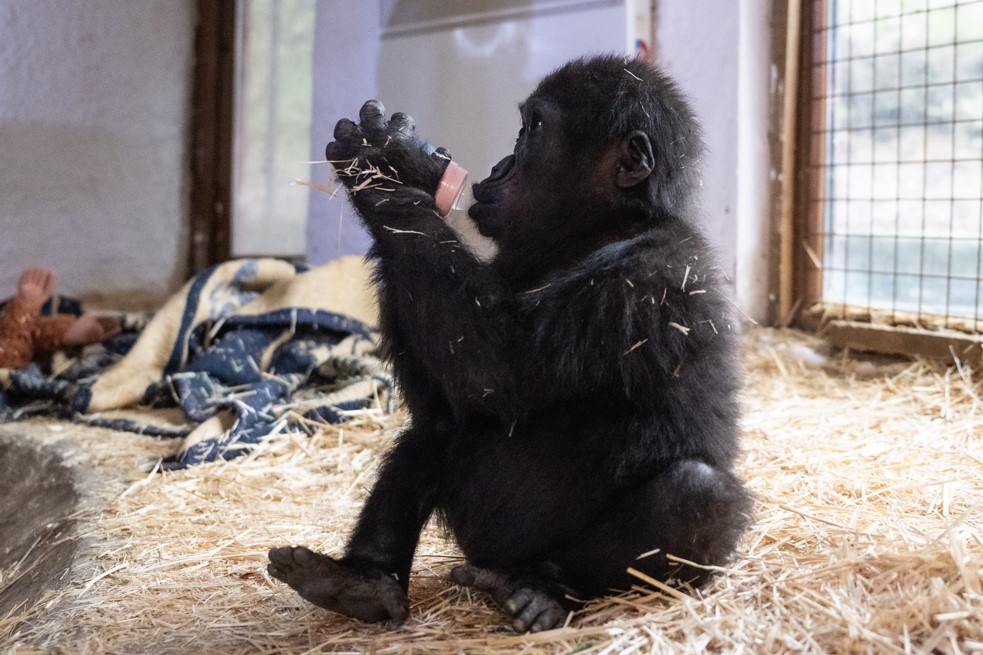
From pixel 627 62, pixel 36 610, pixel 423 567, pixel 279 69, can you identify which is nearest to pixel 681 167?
pixel 627 62

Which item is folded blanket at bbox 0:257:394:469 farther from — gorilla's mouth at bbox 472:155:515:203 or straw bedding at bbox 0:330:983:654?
gorilla's mouth at bbox 472:155:515:203

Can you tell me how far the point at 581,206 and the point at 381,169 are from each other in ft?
1.69

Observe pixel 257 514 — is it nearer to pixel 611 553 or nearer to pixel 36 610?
pixel 36 610

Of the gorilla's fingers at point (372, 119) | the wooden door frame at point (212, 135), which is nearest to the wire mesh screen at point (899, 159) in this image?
the gorilla's fingers at point (372, 119)

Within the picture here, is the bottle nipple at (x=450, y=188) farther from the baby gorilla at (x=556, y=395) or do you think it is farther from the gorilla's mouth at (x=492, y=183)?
the gorilla's mouth at (x=492, y=183)

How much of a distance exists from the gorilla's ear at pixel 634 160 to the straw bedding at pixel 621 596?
93 centimetres

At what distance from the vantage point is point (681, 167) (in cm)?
241

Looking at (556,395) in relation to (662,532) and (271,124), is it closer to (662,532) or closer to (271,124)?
(662,532)

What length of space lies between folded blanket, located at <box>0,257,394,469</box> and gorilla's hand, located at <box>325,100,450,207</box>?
6.07 ft

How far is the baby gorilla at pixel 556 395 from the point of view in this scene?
2049 mm

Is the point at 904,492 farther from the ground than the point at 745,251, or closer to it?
closer to it

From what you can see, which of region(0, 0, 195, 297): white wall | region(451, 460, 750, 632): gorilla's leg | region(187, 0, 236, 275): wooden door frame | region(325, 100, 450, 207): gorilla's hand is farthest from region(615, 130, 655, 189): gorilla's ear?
region(187, 0, 236, 275): wooden door frame

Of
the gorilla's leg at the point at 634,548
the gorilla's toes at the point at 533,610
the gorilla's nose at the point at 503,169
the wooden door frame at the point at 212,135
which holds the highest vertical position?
the wooden door frame at the point at 212,135

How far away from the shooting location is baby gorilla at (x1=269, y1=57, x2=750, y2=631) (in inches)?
80.7
